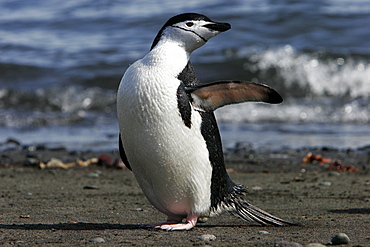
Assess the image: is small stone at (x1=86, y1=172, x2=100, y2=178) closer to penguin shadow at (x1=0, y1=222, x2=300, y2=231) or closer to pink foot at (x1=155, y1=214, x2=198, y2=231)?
penguin shadow at (x1=0, y1=222, x2=300, y2=231)

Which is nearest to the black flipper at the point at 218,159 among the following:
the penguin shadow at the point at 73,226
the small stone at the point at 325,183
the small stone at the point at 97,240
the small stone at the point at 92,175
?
the penguin shadow at the point at 73,226

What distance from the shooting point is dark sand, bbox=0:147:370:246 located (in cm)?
349

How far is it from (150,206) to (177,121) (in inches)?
59.0

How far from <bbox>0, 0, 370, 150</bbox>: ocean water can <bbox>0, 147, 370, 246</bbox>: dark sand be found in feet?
5.70

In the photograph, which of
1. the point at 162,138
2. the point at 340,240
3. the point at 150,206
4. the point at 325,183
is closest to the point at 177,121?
the point at 162,138

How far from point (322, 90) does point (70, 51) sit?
7.95m

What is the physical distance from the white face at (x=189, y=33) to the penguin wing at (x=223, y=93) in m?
0.29

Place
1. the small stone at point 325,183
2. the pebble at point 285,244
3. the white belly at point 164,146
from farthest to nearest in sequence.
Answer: the small stone at point 325,183 < the white belly at point 164,146 < the pebble at point 285,244

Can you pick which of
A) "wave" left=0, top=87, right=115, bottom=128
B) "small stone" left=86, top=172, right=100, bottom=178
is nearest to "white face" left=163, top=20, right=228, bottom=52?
"small stone" left=86, top=172, right=100, bottom=178

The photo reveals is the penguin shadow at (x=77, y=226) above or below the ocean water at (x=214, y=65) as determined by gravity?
above

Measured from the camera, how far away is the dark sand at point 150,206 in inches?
137

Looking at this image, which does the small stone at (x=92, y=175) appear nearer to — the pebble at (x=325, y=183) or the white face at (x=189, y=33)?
the pebble at (x=325, y=183)

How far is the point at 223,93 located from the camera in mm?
3658

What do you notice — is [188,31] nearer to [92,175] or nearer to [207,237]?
[207,237]
